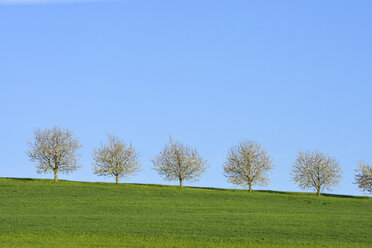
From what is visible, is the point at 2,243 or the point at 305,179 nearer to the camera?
the point at 2,243

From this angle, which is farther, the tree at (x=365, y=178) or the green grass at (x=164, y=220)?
the tree at (x=365, y=178)

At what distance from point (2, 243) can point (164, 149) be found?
45.4 metres

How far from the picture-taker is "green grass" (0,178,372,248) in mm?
28531

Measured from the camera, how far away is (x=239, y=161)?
71.1 m

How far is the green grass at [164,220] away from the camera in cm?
A: 2853

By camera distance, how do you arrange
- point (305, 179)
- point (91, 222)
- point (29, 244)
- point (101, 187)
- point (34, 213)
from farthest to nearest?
1. point (305, 179)
2. point (101, 187)
3. point (34, 213)
4. point (91, 222)
5. point (29, 244)

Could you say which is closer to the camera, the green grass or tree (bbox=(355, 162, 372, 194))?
the green grass

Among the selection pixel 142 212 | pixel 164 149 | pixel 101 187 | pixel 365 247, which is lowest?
pixel 365 247

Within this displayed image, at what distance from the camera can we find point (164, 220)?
3562 centimetres

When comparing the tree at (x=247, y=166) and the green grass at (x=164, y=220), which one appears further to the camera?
the tree at (x=247, y=166)

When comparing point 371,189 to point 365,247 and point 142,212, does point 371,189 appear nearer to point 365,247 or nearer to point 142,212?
point 142,212

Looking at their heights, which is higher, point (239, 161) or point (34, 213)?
point (239, 161)

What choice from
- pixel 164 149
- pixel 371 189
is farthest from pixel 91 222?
pixel 371 189

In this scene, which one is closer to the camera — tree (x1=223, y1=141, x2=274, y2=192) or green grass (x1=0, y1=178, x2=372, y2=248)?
green grass (x1=0, y1=178, x2=372, y2=248)
